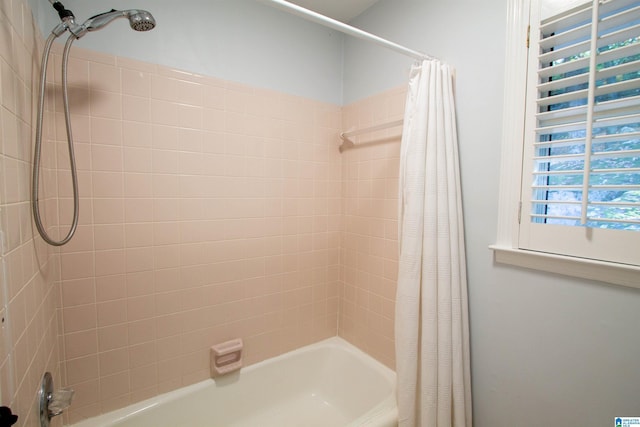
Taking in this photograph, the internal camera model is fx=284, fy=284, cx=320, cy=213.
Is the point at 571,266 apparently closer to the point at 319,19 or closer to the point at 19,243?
the point at 319,19

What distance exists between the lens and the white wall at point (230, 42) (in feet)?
4.12

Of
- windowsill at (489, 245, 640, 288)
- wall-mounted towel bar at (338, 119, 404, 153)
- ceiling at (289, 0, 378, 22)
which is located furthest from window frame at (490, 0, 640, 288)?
ceiling at (289, 0, 378, 22)

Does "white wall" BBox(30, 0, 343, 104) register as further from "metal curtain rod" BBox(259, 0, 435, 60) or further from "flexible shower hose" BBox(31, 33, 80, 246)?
"metal curtain rod" BBox(259, 0, 435, 60)

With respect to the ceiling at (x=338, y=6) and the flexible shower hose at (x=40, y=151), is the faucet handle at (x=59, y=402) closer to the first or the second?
the flexible shower hose at (x=40, y=151)

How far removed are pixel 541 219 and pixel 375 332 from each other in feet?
3.66

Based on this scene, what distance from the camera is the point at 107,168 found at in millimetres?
1265

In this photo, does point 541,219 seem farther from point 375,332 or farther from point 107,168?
point 107,168

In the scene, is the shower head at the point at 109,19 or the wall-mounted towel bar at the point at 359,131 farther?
the wall-mounted towel bar at the point at 359,131

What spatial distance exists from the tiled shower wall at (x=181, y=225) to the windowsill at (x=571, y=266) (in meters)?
1.09

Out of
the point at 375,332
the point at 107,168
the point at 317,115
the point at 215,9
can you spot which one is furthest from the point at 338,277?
the point at 215,9

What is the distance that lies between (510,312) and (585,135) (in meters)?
0.71

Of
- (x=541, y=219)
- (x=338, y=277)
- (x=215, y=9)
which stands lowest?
(x=338, y=277)

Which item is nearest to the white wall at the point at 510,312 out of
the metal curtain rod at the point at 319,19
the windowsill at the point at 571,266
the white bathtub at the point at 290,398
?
the windowsill at the point at 571,266

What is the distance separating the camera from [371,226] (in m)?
1.78
